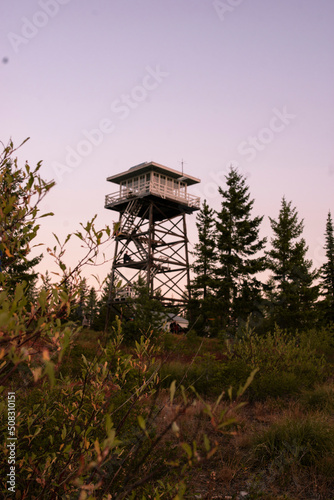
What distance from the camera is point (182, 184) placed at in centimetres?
2962

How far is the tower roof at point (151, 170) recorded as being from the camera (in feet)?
90.1

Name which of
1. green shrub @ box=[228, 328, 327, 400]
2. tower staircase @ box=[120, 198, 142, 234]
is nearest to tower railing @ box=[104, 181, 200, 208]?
tower staircase @ box=[120, 198, 142, 234]

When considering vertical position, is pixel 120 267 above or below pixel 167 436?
above

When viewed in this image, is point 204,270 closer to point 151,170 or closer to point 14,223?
point 151,170

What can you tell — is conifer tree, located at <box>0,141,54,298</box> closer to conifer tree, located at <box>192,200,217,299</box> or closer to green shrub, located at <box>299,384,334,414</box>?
green shrub, located at <box>299,384,334,414</box>

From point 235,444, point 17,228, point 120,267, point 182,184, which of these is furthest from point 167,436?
point 182,184

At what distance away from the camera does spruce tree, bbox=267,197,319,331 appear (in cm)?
2439

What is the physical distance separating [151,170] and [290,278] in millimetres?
12290

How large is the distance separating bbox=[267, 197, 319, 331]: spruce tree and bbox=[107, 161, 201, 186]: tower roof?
22.5 feet

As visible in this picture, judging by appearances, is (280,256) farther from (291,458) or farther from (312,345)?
(291,458)

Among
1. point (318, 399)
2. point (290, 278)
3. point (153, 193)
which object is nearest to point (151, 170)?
point (153, 193)

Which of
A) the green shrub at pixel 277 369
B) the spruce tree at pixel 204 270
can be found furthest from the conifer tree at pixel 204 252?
the green shrub at pixel 277 369

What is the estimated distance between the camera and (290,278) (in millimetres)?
26078

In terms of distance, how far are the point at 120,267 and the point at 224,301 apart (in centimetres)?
770
